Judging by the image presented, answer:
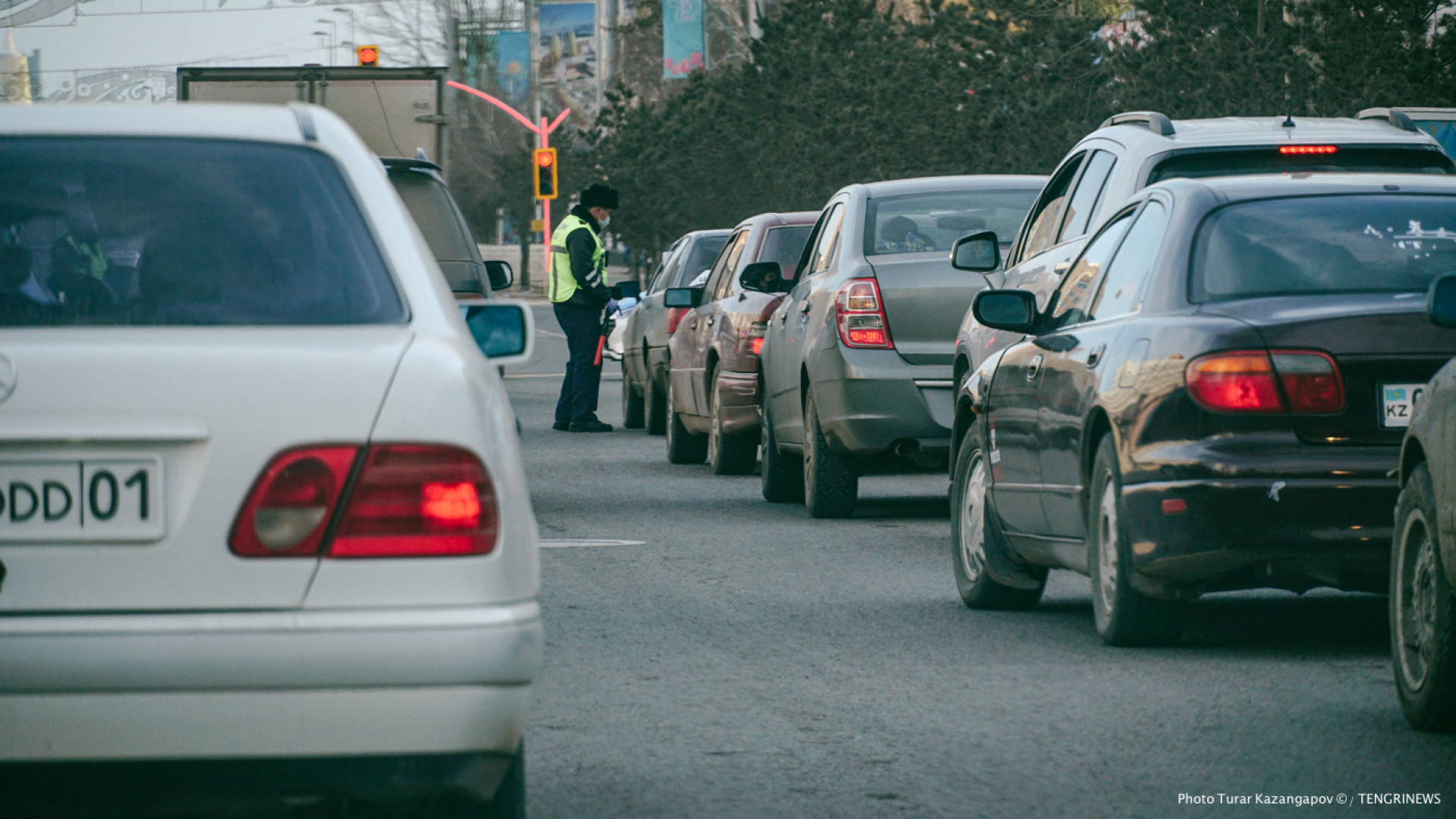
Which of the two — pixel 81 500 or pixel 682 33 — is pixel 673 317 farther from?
pixel 682 33

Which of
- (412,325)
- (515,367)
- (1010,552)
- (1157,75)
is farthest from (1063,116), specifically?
(412,325)

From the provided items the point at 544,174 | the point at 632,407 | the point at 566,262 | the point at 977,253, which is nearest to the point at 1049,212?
the point at 977,253

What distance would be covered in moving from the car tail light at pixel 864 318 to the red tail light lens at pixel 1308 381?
4.83 m

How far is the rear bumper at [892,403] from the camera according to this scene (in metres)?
11.2

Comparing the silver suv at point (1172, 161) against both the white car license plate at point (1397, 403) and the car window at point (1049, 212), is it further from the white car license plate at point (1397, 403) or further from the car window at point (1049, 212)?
the white car license plate at point (1397, 403)

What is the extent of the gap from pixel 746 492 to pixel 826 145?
102ft

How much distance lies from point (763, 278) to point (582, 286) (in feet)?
20.2

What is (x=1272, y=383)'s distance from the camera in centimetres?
654

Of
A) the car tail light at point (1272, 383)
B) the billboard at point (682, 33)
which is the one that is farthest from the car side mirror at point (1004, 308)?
the billboard at point (682, 33)

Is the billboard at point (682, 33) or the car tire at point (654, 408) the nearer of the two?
the car tire at point (654, 408)

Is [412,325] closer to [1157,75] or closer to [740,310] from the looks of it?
[740,310]

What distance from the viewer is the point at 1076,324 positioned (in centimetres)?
781

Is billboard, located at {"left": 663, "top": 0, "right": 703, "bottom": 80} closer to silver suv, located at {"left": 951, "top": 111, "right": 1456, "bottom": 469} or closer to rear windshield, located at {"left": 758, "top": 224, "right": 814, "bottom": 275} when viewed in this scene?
rear windshield, located at {"left": 758, "top": 224, "right": 814, "bottom": 275}

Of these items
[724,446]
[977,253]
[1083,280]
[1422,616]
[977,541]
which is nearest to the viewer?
[1422,616]
